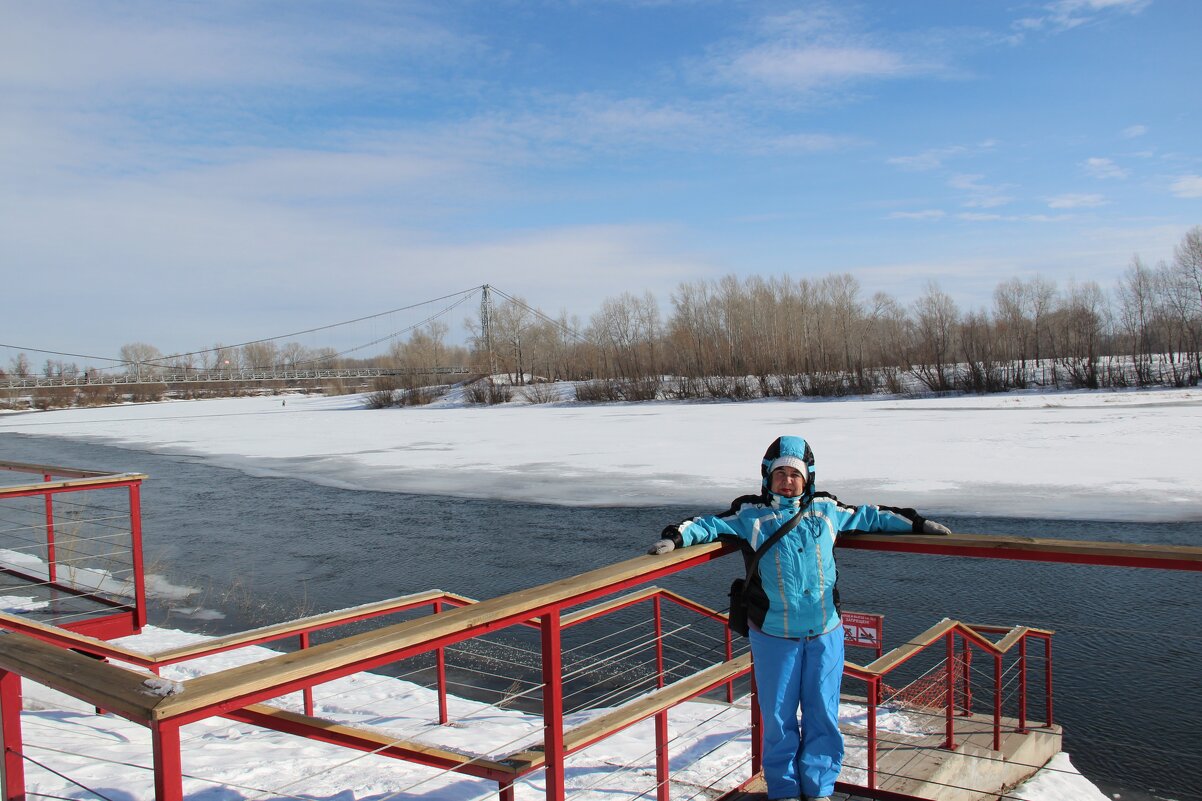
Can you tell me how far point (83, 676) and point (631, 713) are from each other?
2.33 meters

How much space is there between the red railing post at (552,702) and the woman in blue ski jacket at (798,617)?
621 millimetres

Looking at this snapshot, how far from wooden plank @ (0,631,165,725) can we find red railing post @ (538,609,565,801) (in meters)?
0.98

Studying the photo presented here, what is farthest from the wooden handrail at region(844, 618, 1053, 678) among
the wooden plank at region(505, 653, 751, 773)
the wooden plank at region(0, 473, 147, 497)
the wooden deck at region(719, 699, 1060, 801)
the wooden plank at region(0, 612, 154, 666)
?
the wooden plank at region(0, 473, 147, 497)

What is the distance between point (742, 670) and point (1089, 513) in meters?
10.9

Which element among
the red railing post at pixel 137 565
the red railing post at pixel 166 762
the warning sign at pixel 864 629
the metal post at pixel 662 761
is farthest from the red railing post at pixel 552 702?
the warning sign at pixel 864 629

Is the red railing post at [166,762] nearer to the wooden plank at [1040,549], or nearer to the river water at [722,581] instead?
the wooden plank at [1040,549]

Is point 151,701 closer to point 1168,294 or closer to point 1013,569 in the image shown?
point 1013,569

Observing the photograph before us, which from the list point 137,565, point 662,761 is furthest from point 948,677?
point 137,565

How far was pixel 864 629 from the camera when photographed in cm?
767

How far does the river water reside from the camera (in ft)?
21.7

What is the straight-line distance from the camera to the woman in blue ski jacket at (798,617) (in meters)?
2.79

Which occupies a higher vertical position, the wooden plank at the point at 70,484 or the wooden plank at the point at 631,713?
the wooden plank at the point at 70,484

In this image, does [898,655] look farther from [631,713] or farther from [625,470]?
[625,470]

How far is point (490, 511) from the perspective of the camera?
15961mm
